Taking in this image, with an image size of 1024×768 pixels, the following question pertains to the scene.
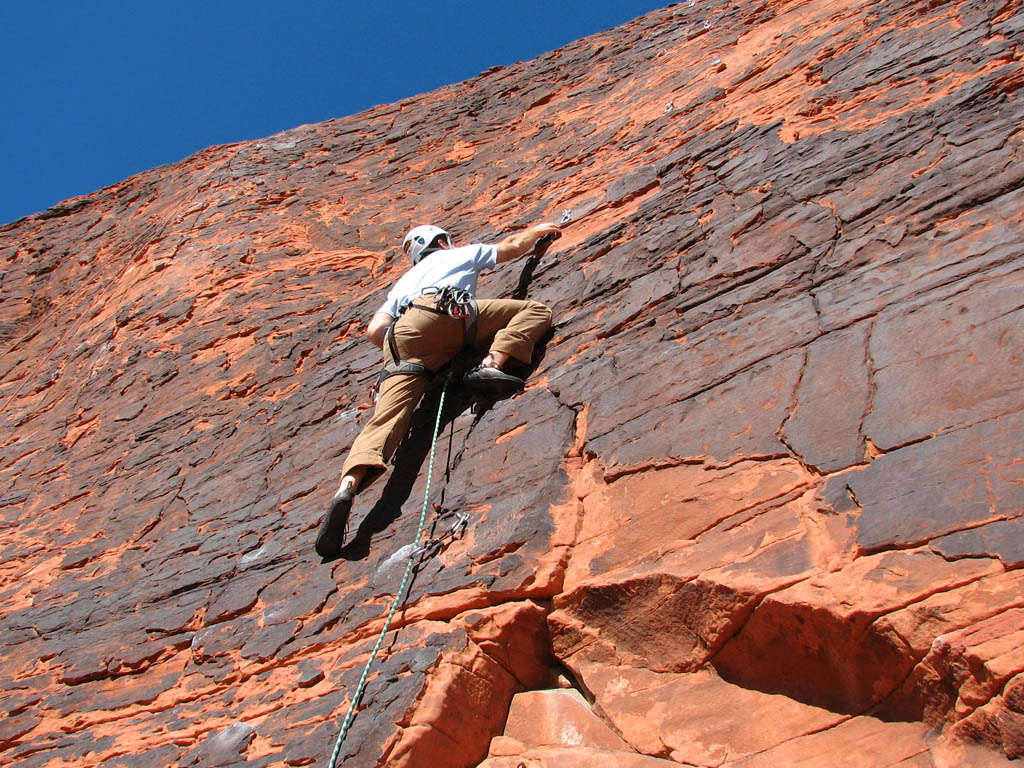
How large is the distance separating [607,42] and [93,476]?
8.24m

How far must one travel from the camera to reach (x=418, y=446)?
5266 mm

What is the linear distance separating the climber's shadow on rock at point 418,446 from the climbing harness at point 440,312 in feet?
0.78

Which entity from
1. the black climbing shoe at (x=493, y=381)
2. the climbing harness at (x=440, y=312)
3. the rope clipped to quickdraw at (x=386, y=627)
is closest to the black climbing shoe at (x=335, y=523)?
the rope clipped to quickdraw at (x=386, y=627)

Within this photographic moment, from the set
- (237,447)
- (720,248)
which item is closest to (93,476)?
(237,447)

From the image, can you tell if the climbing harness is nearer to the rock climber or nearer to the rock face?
the rock climber

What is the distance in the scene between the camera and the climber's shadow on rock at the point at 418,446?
4.79 meters

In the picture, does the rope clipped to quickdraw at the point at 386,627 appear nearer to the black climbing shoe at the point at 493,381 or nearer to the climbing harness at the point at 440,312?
the black climbing shoe at the point at 493,381

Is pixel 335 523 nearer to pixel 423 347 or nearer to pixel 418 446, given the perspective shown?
pixel 418 446

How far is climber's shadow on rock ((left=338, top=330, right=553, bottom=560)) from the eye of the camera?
479cm

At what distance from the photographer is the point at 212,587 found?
16.9ft

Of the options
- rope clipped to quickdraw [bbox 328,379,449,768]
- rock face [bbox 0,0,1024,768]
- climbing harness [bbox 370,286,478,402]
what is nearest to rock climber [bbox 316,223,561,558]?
climbing harness [bbox 370,286,478,402]

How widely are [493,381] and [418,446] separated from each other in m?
0.66

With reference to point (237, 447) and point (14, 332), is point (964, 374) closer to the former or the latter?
point (237, 447)

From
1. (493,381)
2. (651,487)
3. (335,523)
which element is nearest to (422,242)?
(493,381)
